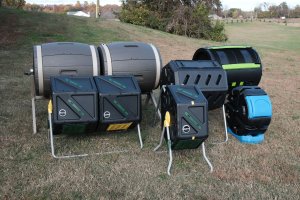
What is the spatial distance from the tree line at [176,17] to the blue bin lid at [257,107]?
21102 mm

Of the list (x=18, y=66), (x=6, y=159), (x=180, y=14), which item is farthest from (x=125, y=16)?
(x=6, y=159)

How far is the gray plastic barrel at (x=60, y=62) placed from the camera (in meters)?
4.79

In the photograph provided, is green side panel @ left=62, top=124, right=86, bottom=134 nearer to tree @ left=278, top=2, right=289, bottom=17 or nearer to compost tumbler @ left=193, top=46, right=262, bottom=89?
compost tumbler @ left=193, top=46, right=262, bottom=89

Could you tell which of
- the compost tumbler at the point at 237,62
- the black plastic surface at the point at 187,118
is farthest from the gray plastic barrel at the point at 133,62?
the black plastic surface at the point at 187,118

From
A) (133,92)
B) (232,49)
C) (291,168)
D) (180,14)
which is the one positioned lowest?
(291,168)

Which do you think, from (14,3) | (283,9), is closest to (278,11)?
(283,9)

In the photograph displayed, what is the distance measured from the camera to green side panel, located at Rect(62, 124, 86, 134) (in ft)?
14.2

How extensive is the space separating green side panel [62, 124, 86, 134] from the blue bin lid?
2.14 m

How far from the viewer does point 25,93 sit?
739cm

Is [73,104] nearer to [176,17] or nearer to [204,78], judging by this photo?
[204,78]

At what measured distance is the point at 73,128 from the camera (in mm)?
4402

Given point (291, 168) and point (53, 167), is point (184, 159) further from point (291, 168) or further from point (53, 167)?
point (53, 167)

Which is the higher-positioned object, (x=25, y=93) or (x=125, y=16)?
(x=125, y=16)

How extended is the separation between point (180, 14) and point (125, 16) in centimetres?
446
